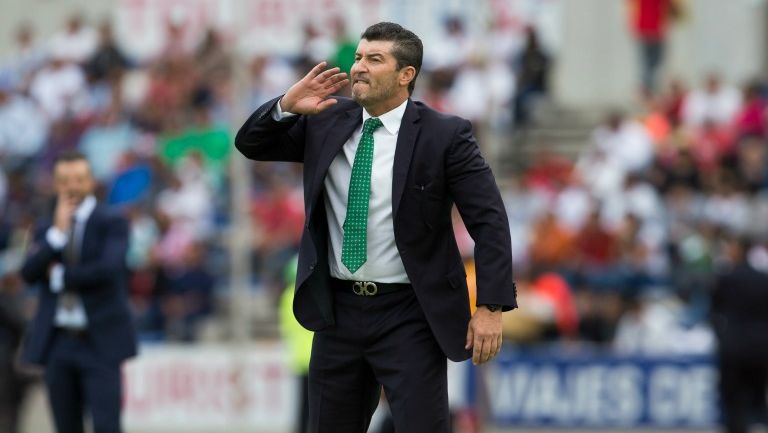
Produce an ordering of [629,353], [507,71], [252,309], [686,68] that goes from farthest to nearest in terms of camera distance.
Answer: [686,68] → [507,71] → [252,309] → [629,353]

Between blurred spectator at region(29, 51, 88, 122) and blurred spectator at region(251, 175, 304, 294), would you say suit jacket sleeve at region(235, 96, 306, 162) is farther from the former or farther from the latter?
blurred spectator at region(29, 51, 88, 122)

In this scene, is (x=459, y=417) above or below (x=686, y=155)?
below

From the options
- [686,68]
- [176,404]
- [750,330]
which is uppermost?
[686,68]

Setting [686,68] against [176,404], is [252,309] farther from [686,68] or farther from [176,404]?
[686,68]

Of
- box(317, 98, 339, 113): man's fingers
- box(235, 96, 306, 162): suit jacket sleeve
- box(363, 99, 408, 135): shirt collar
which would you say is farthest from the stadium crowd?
box(317, 98, 339, 113): man's fingers

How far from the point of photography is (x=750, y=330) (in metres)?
14.3

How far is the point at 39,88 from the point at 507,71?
6256 millimetres

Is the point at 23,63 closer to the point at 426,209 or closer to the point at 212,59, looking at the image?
the point at 212,59

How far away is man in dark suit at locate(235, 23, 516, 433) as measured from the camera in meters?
7.07

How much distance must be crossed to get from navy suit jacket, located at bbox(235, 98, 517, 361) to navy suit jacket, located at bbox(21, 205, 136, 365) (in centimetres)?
239

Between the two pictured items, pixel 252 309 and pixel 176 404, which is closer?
pixel 176 404

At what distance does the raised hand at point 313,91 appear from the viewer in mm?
7027

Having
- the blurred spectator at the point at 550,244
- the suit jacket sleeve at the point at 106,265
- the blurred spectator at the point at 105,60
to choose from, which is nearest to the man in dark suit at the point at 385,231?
the suit jacket sleeve at the point at 106,265

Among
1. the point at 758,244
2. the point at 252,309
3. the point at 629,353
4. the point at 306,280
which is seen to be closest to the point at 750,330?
the point at 758,244
